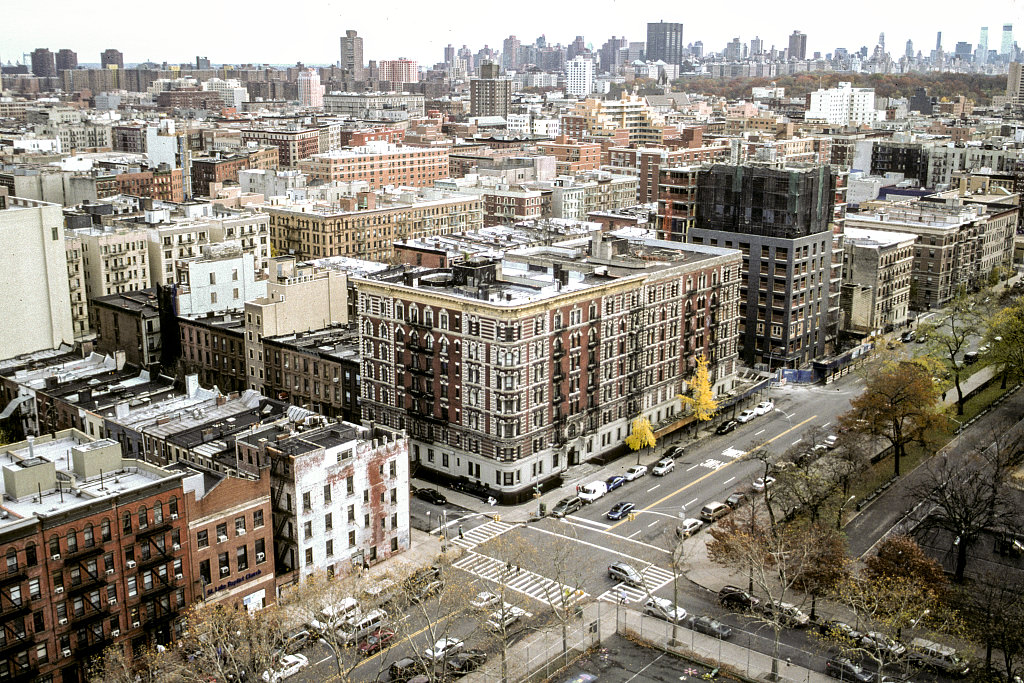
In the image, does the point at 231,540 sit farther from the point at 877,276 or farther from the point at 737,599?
the point at 877,276

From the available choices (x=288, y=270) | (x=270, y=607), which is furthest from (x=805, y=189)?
(x=270, y=607)

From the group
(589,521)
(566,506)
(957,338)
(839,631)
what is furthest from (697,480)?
(957,338)

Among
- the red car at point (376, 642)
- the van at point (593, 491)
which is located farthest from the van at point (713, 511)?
the red car at point (376, 642)

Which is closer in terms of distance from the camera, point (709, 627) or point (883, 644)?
point (883, 644)

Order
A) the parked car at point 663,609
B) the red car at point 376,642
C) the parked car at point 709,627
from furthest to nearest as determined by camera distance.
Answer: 1. the parked car at point 663,609
2. the parked car at point 709,627
3. the red car at point 376,642

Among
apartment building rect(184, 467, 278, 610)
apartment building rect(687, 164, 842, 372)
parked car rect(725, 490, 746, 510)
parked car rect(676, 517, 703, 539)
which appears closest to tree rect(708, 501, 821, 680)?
parked car rect(676, 517, 703, 539)

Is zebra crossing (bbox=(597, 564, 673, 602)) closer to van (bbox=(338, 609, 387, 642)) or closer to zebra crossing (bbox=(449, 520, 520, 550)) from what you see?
zebra crossing (bbox=(449, 520, 520, 550))

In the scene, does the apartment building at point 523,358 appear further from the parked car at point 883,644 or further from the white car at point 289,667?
the parked car at point 883,644
